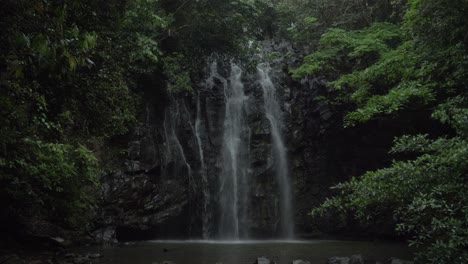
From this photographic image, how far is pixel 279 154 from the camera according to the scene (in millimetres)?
16984

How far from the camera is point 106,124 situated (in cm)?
809

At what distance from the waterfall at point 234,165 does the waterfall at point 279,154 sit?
3.50ft

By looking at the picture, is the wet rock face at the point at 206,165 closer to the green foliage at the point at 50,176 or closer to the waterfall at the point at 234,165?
the waterfall at the point at 234,165

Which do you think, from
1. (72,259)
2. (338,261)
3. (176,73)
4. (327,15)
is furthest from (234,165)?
(72,259)

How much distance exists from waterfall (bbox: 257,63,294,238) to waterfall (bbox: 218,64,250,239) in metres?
1.07

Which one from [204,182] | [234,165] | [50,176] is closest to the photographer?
[50,176]

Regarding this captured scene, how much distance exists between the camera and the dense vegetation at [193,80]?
4.77 meters

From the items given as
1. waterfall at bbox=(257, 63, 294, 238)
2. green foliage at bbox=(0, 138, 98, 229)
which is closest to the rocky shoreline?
green foliage at bbox=(0, 138, 98, 229)

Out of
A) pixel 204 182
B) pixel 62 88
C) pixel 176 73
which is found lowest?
pixel 204 182

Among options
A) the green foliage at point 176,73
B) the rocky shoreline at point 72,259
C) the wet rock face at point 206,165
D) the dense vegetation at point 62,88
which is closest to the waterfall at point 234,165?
the wet rock face at point 206,165

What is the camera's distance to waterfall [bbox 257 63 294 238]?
16406mm

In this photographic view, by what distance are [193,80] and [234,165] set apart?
13.2ft

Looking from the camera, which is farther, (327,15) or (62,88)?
(327,15)

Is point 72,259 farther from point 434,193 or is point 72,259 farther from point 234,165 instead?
point 234,165
